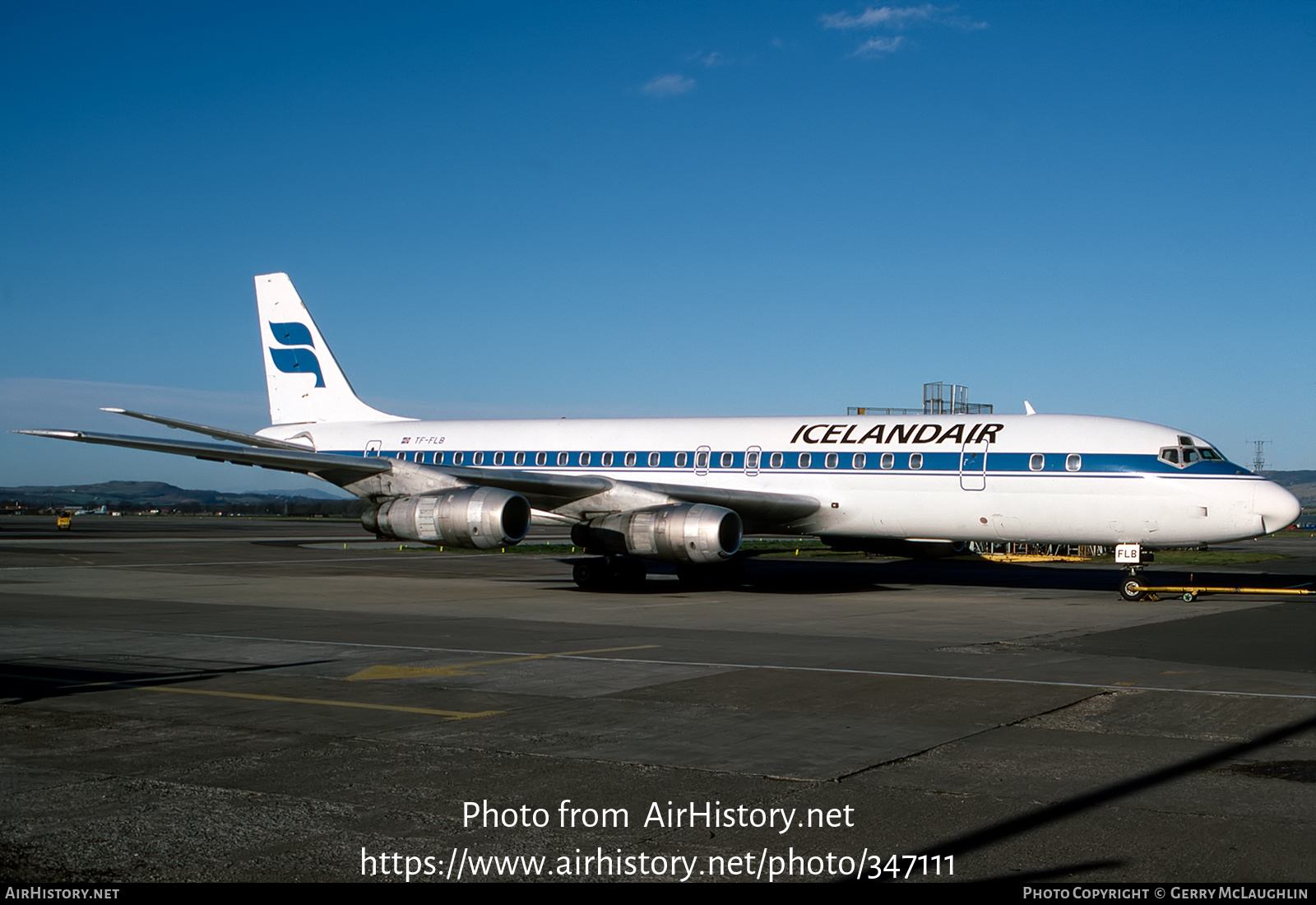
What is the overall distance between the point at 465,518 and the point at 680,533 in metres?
4.43

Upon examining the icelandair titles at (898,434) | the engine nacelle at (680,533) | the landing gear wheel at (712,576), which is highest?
the icelandair titles at (898,434)

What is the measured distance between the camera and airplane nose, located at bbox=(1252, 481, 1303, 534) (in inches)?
827

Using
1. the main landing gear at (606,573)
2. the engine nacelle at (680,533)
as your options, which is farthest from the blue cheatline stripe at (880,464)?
the engine nacelle at (680,533)

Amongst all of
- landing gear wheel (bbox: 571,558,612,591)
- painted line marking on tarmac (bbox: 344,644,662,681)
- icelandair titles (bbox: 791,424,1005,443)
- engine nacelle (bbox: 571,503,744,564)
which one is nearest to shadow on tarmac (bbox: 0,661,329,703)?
painted line marking on tarmac (bbox: 344,644,662,681)

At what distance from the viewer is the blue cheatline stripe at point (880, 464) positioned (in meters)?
21.9

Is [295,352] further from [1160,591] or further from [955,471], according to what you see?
[1160,591]

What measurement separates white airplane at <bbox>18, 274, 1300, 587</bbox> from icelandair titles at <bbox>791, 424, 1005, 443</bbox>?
44mm

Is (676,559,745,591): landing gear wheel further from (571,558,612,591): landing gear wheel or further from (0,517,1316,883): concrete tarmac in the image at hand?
(0,517,1316,883): concrete tarmac

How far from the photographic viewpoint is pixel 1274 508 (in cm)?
2106

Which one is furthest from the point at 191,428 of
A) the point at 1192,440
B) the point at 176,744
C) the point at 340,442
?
→ the point at 1192,440

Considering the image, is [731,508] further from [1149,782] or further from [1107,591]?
[1149,782]

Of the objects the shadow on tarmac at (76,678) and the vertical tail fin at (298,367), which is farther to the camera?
the vertical tail fin at (298,367)

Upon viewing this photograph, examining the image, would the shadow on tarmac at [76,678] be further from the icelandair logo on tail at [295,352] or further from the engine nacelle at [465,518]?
the icelandair logo on tail at [295,352]
